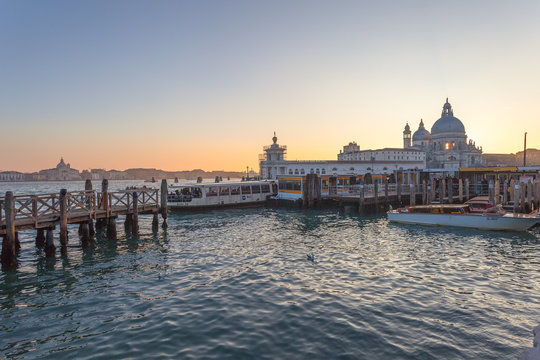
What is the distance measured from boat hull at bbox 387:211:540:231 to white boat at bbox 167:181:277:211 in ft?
66.0

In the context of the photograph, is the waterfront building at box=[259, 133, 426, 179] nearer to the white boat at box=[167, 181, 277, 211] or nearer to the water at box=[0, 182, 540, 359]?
the white boat at box=[167, 181, 277, 211]

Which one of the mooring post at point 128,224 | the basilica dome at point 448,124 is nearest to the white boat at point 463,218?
the mooring post at point 128,224

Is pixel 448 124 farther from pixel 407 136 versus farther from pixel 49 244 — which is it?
pixel 49 244

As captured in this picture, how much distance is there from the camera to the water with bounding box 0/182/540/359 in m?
8.47

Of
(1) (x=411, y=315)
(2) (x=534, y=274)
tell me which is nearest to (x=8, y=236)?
(1) (x=411, y=315)

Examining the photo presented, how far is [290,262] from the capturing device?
53.2 ft

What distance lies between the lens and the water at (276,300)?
27.8ft

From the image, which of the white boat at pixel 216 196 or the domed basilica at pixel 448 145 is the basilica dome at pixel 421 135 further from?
the white boat at pixel 216 196

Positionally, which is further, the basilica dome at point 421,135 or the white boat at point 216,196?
the basilica dome at point 421,135

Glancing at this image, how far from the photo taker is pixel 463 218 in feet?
81.4

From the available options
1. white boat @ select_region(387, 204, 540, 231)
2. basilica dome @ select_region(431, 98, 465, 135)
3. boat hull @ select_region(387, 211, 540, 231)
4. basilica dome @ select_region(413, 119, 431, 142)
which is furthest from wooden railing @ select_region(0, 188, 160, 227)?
basilica dome @ select_region(413, 119, 431, 142)

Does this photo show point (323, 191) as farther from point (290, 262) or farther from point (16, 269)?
point (16, 269)

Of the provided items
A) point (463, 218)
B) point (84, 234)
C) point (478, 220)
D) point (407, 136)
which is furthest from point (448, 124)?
point (84, 234)

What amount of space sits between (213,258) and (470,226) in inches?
765
